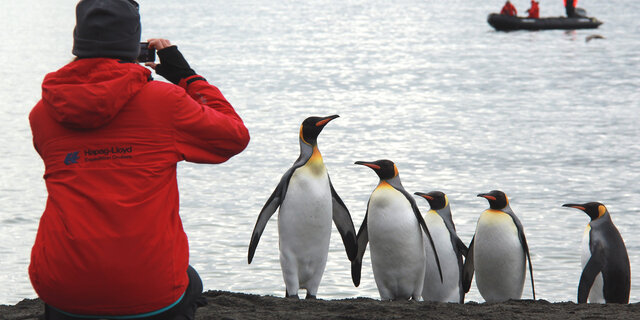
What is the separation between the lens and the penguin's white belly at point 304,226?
5.14 m

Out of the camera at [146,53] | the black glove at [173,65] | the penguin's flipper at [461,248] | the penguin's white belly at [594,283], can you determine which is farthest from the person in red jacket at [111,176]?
the penguin's white belly at [594,283]

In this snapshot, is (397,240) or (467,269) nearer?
(397,240)

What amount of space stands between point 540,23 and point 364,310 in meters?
32.0

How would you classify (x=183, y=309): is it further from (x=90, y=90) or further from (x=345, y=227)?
(x=345, y=227)

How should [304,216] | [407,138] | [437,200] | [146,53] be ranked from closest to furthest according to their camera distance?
[146,53] → [304,216] → [437,200] → [407,138]

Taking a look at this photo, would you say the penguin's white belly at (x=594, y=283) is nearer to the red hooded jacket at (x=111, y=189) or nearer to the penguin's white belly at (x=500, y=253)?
the penguin's white belly at (x=500, y=253)

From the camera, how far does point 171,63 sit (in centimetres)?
235

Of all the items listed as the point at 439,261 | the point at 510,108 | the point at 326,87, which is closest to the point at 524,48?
the point at 326,87

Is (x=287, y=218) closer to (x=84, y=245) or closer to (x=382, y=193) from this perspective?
(x=382, y=193)

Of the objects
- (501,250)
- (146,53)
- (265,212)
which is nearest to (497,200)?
(501,250)

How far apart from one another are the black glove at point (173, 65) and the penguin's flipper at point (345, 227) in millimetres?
3066

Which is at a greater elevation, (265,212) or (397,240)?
(265,212)

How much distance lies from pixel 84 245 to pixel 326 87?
64.9ft

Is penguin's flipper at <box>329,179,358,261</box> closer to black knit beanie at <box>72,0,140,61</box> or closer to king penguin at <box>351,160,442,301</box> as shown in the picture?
king penguin at <box>351,160,442,301</box>
